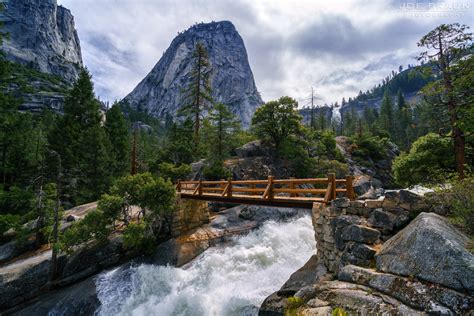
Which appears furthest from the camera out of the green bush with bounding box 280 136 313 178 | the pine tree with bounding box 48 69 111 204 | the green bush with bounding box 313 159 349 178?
the green bush with bounding box 313 159 349 178

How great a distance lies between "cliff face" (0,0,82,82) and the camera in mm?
94812

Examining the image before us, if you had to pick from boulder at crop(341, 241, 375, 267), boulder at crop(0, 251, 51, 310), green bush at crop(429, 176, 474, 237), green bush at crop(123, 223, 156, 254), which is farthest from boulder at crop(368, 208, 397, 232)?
boulder at crop(0, 251, 51, 310)

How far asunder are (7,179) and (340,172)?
40426 mm

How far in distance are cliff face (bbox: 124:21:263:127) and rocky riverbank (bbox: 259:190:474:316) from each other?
371 ft

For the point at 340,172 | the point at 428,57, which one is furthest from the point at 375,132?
the point at 428,57

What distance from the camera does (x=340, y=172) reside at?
2614 centimetres

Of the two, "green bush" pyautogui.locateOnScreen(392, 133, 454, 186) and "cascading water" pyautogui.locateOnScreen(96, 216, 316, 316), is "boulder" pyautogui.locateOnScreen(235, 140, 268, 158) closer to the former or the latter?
"cascading water" pyautogui.locateOnScreen(96, 216, 316, 316)

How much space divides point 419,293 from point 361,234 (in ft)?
7.22

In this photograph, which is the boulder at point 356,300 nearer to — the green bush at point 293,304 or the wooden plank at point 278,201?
the green bush at point 293,304

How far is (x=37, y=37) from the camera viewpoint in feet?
328

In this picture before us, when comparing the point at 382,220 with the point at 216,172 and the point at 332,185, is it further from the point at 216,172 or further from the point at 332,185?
the point at 216,172

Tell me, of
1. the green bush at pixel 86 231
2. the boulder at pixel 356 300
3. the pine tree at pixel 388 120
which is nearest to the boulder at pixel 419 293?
the boulder at pixel 356 300

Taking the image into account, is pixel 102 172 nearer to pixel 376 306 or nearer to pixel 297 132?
pixel 297 132

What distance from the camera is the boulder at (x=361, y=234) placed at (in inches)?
223
